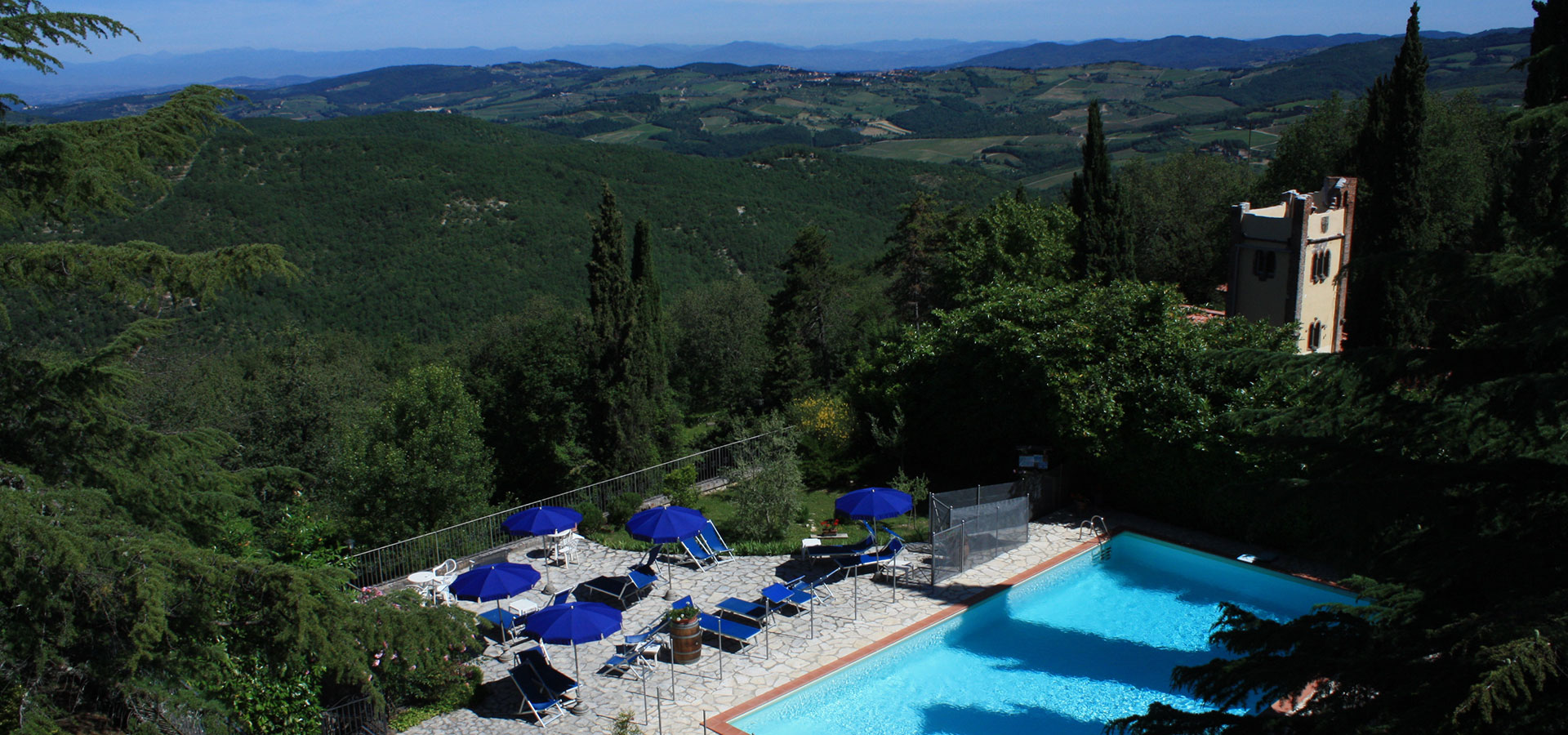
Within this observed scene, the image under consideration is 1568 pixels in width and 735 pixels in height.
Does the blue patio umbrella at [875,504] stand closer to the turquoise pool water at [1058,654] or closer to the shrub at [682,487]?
the turquoise pool water at [1058,654]

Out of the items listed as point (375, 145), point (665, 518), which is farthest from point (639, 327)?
point (375, 145)

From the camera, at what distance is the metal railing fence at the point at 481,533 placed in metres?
15.7

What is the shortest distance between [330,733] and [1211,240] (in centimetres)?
3195

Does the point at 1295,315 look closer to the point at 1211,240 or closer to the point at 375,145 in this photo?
the point at 1211,240

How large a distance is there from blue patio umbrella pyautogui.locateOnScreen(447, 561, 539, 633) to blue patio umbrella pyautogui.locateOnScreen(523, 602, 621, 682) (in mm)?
1055

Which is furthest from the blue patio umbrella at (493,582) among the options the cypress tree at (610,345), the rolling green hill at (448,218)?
the rolling green hill at (448,218)

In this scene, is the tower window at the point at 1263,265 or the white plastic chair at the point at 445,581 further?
the tower window at the point at 1263,265

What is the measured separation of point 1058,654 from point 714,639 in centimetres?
501

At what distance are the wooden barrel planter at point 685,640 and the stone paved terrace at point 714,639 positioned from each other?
135mm

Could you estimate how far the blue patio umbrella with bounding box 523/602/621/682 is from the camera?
1152cm

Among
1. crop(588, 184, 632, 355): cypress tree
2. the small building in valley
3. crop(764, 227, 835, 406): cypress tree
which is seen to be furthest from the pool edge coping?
crop(764, 227, 835, 406): cypress tree

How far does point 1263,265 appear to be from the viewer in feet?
77.4

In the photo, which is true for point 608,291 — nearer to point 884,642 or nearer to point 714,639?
point 714,639

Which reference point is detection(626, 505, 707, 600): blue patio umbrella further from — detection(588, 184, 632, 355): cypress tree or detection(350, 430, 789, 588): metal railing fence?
detection(588, 184, 632, 355): cypress tree
